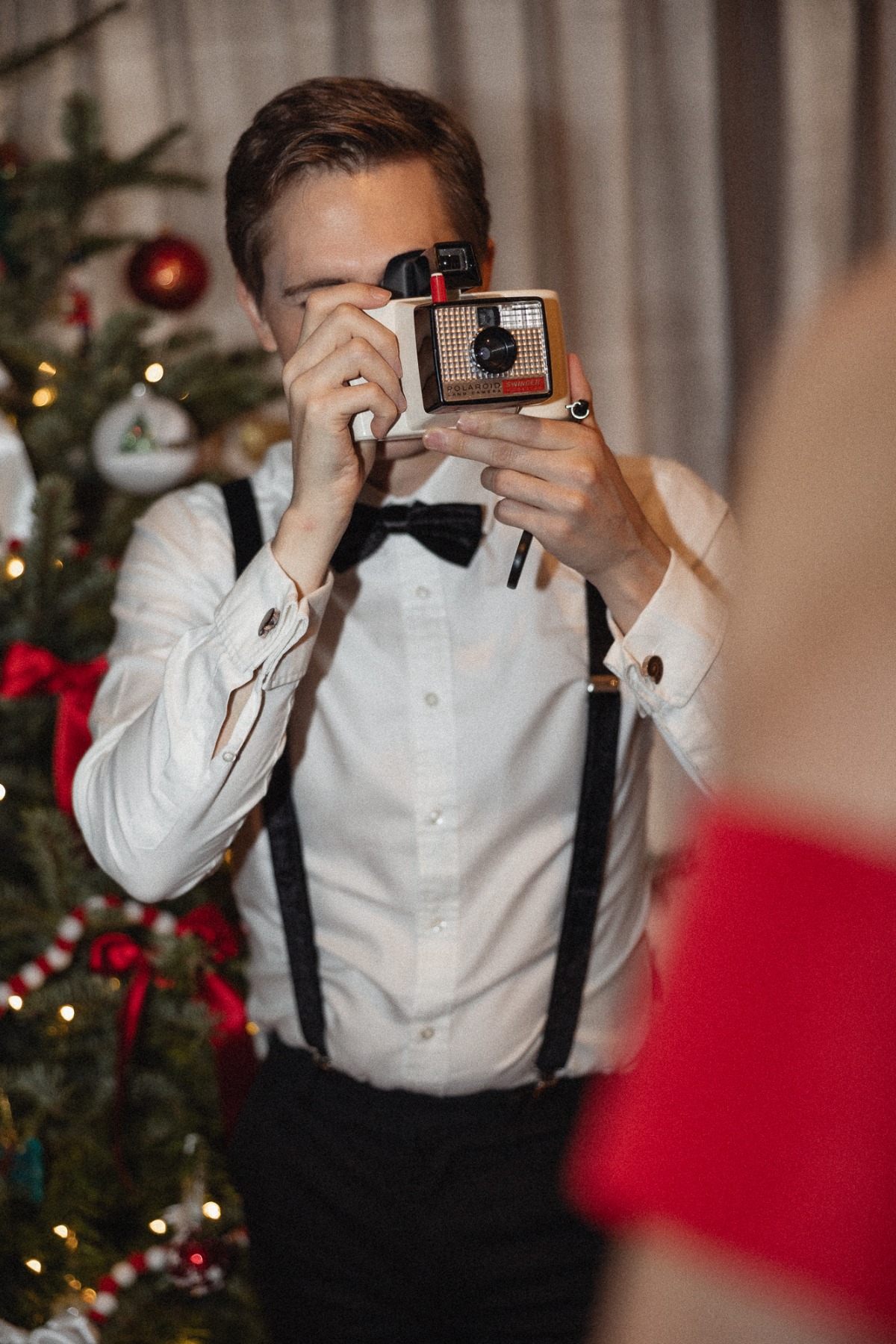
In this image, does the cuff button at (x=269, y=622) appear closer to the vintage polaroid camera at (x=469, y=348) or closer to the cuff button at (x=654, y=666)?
the vintage polaroid camera at (x=469, y=348)

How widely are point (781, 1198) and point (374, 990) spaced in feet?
3.00

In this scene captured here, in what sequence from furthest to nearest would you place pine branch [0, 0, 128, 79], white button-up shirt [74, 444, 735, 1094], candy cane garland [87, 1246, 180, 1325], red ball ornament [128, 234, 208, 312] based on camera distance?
red ball ornament [128, 234, 208, 312]
pine branch [0, 0, 128, 79]
candy cane garland [87, 1246, 180, 1325]
white button-up shirt [74, 444, 735, 1094]

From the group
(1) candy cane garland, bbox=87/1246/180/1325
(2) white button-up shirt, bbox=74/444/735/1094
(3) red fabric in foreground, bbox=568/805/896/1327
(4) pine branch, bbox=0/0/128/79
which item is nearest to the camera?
(3) red fabric in foreground, bbox=568/805/896/1327

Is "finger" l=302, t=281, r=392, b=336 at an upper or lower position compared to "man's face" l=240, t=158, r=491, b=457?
lower

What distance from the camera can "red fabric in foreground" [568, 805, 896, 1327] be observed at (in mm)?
199

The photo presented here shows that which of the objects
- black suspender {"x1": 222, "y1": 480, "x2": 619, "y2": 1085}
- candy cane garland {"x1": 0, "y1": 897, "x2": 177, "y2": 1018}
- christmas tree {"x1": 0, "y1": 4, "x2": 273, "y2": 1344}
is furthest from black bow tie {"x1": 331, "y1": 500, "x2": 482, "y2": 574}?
candy cane garland {"x1": 0, "y1": 897, "x2": 177, "y2": 1018}

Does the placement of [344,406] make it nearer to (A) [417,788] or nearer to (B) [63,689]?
(A) [417,788]

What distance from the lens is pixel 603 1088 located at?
110 centimetres

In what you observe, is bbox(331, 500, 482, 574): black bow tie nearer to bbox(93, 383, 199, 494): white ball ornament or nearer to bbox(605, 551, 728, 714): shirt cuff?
bbox(605, 551, 728, 714): shirt cuff

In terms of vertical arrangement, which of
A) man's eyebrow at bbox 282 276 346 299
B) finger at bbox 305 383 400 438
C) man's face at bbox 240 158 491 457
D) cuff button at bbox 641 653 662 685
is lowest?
cuff button at bbox 641 653 662 685

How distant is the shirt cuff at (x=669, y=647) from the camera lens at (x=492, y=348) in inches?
9.0

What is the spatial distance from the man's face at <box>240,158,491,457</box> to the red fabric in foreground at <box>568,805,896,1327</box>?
833 mm

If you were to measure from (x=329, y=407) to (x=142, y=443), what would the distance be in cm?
61

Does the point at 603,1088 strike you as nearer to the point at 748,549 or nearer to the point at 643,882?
the point at 643,882
